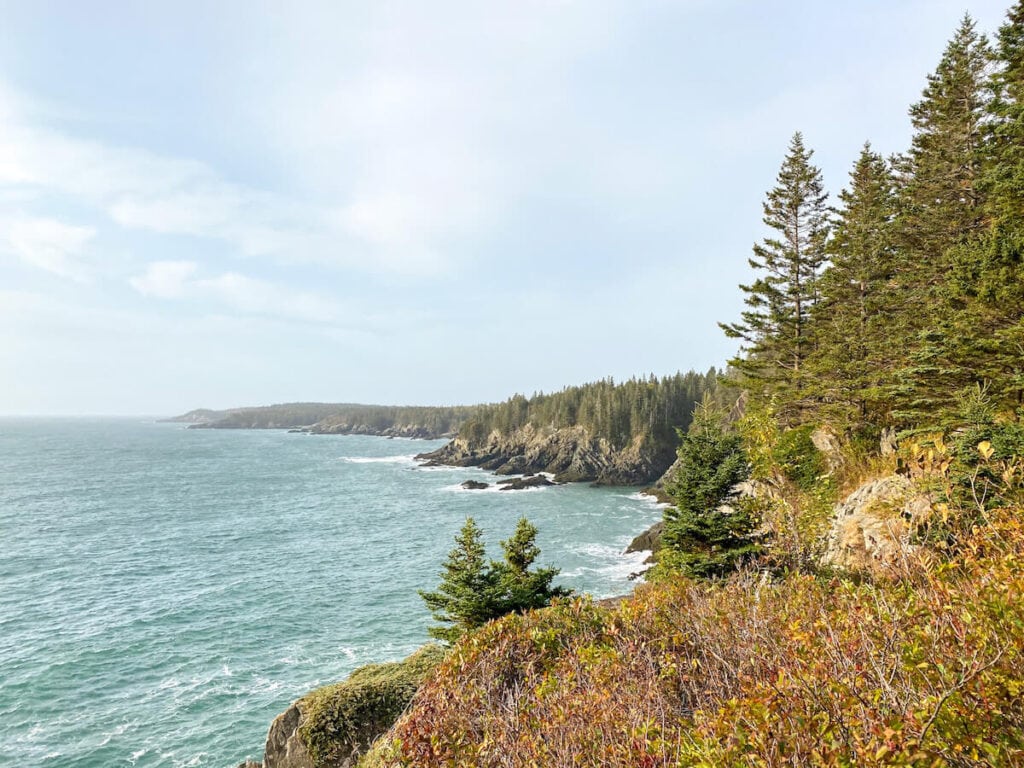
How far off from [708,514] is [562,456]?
289 ft

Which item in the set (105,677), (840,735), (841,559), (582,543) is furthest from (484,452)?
(840,735)

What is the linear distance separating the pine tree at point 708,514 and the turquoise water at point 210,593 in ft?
51.0

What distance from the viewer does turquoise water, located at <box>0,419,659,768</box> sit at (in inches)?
772

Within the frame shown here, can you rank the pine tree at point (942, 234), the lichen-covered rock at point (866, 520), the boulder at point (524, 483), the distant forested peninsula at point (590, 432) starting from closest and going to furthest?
the lichen-covered rock at point (866, 520) < the pine tree at point (942, 234) < the boulder at point (524, 483) < the distant forested peninsula at point (590, 432)

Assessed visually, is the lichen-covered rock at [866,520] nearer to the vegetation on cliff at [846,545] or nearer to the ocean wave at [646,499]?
the vegetation on cliff at [846,545]

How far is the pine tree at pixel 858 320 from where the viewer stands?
2072 centimetres

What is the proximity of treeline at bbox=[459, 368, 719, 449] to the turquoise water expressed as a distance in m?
29.6

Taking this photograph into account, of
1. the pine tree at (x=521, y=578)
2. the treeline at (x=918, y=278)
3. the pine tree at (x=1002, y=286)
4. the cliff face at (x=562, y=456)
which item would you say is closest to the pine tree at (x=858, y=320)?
the treeline at (x=918, y=278)

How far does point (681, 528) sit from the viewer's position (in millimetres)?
17250

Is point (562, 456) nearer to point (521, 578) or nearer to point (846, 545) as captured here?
point (521, 578)

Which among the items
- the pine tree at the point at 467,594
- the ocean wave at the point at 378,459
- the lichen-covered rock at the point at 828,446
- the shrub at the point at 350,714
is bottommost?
the ocean wave at the point at 378,459

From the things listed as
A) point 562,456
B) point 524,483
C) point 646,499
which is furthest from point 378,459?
point 646,499

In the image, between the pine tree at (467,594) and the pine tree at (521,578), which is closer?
the pine tree at (467,594)

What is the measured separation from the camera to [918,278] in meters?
21.2
